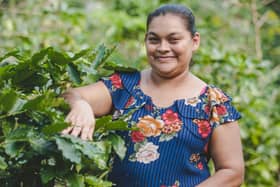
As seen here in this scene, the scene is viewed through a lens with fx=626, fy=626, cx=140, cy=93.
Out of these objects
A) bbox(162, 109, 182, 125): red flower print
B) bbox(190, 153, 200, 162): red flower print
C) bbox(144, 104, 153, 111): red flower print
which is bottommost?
bbox(190, 153, 200, 162): red flower print

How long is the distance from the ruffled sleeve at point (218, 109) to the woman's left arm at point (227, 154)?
0.02 m

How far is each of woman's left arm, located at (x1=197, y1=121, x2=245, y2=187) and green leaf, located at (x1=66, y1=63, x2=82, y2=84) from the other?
1.69 ft

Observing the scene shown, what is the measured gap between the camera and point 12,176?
1.82 m

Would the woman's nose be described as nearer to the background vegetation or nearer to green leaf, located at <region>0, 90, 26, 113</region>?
green leaf, located at <region>0, 90, 26, 113</region>

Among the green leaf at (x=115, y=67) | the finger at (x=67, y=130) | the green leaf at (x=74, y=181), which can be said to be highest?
the green leaf at (x=115, y=67)

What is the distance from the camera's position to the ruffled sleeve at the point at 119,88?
2.15 metres

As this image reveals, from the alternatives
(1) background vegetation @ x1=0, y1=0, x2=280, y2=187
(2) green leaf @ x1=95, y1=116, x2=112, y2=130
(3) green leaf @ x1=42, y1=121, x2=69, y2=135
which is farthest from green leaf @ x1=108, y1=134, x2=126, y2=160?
(1) background vegetation @ x1=0, y1=0, x2=280, y2=187

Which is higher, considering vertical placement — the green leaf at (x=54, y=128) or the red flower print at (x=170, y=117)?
Result: the green leaf at (x=54, y=128)

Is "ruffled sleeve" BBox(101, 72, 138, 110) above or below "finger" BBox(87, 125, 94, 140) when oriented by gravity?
above

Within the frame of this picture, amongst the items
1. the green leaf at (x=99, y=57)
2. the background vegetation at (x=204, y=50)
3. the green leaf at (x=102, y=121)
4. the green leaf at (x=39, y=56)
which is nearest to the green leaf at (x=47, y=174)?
the green leaf at (x=102, y=121)

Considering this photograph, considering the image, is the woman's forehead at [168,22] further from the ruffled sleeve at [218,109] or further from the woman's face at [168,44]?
the ruffled sleeve at [218,109]

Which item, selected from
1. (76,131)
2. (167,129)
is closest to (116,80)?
(167,129)

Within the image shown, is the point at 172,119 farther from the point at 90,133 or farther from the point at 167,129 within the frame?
the point at 90,133

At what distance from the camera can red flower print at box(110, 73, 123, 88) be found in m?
2.17
